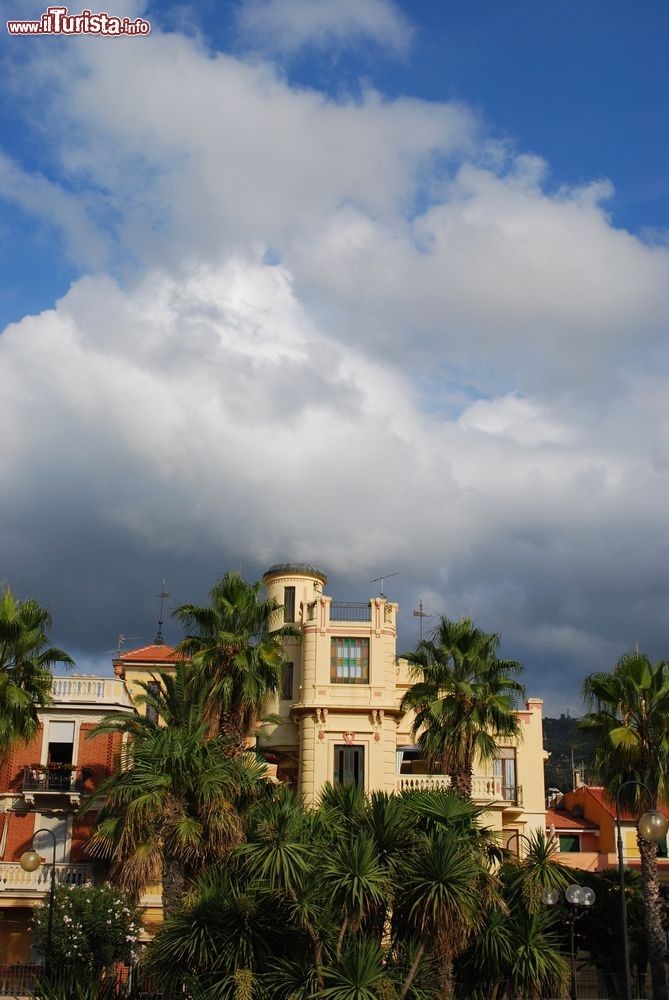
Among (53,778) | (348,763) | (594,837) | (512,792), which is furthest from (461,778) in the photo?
(594,837)

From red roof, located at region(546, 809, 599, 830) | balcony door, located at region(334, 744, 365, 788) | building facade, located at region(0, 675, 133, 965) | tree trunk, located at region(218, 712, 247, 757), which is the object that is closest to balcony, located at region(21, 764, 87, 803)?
building facade, located at region(0, 675, 133, 965)

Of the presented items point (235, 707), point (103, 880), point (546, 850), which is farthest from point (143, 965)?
point (103, 880)

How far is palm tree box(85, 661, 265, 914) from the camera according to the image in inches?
1084

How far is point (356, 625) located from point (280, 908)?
2299cm

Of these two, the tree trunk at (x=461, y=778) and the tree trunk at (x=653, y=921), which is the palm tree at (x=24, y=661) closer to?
the tree trunk at (x=461, y=778)

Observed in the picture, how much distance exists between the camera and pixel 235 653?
36.1 meters

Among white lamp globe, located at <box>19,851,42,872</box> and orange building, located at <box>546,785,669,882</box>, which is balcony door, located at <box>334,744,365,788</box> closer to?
orange building, located at <box>546,785,669,882</box>

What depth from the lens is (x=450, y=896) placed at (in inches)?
846

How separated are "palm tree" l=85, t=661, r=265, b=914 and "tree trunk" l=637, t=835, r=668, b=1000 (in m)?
13.3

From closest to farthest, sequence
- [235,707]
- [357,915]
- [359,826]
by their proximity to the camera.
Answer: [357,915] < [359,826] < [235,707]

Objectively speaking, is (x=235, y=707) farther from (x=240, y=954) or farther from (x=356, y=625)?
(x=240, y=954)

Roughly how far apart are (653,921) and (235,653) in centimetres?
1588

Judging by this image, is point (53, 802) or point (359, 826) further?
point (53, 802)

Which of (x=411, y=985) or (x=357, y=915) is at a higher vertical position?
(x=357, y=915)
